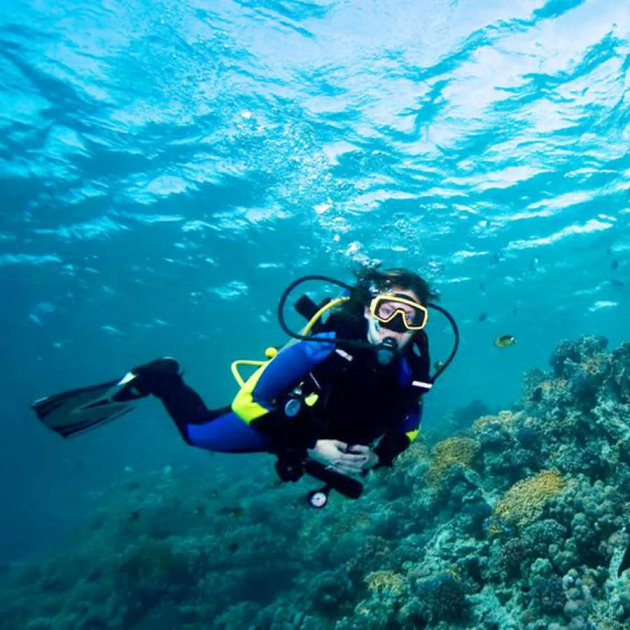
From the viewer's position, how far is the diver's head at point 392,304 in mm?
4312

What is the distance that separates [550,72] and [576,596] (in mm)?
14182

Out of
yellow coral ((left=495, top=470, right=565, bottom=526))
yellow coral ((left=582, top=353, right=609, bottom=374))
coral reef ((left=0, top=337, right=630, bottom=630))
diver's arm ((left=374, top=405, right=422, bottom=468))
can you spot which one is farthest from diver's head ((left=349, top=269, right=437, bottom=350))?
yellow coral ((left=582, top=353, right=609, bottom=374))

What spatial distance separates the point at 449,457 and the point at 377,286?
6927 millimetres

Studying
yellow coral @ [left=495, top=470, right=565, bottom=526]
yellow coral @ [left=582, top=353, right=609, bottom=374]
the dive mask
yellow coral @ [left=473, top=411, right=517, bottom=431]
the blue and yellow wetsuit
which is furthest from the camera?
yellow coral @ [left=473, top=411, right=517, bottom=431]

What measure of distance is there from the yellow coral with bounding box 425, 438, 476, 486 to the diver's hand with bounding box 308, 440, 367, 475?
21.2 feet

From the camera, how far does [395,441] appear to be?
4570mm

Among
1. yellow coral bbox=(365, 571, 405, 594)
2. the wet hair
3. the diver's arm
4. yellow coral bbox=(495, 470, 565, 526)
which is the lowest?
yellow coral bbox=(365, 571, 405, 594)

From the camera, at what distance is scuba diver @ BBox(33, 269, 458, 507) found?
4031mm

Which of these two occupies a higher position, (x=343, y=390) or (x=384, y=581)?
(x=343, y=390)

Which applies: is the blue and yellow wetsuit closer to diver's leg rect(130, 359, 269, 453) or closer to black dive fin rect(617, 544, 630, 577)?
diver's leg rect(130, 359, 269, 453)

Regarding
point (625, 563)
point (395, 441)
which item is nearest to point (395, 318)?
point (395, 441)

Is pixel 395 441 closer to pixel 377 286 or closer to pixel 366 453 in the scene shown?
pixel 366 453

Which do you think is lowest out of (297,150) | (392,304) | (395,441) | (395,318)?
(395,441)

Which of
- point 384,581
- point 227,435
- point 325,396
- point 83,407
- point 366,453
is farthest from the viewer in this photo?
point 384,581
